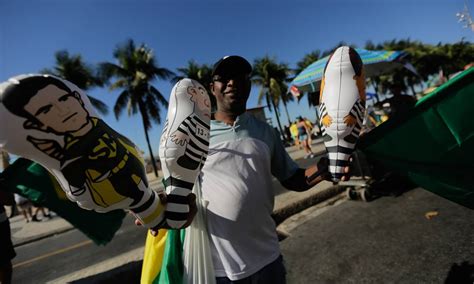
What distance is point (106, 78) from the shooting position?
61.1 feet

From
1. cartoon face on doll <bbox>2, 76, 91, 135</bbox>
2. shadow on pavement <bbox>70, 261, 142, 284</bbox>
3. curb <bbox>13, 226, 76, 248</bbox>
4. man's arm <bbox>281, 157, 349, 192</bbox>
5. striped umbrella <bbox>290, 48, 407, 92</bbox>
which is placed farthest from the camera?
curb <bbox>13, 226, 76, 248</bbox>

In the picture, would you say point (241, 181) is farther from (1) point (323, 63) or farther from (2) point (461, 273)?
(1) point (323, 63)

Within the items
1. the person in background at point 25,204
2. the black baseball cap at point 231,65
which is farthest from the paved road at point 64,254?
the black baseball cap at point 231,65

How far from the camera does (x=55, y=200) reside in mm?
1530

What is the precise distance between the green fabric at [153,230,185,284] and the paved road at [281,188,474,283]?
1562 millimetres

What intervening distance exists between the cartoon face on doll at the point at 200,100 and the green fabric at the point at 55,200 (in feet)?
2.37

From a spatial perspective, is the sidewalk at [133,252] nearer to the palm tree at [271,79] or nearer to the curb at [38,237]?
the curb at [38,237]

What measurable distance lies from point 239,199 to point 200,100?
1.61 ft

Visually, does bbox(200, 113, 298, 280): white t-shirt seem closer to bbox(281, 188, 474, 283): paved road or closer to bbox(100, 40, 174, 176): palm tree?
bbox(281, 188, 474, 283): paved road

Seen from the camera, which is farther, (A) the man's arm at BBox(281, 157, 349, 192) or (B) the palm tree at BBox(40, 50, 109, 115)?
(B) the palm tree at BBox(40, 50, 109, 115)

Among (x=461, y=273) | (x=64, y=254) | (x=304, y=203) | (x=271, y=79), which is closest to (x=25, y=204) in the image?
(x=64, y=254)

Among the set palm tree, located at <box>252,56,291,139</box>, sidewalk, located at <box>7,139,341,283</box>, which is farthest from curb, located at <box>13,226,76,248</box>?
palm tree, located at <box>252,56,291,139</box>

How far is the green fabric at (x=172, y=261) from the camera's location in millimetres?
1302

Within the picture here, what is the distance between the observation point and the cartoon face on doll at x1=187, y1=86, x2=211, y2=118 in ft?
3.62
